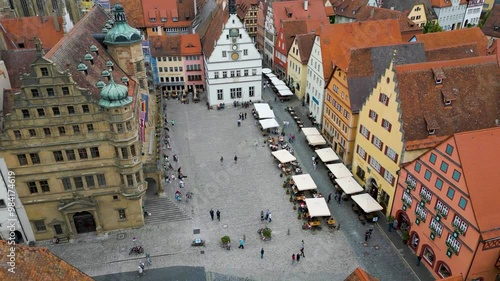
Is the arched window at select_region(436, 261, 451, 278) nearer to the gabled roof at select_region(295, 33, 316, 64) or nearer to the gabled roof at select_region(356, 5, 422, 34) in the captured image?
the gabled roof at select_region(295, 33, 316, 64)

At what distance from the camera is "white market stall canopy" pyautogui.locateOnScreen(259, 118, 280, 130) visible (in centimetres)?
5972

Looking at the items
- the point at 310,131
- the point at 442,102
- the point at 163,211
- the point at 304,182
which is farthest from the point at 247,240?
the point at 442,102

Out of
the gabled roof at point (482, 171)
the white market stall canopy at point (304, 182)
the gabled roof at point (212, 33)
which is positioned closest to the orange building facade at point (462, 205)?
the gabled roof at point (482, 171)

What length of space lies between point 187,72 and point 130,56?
22.4 meters

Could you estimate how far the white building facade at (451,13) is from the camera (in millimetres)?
102562

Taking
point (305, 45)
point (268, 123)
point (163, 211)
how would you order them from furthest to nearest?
point (305, 45) < point (268, 123) < point (163, 211)

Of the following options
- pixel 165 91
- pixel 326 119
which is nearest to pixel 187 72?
pixel 165 91

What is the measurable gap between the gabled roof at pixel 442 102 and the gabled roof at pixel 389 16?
37.2 meters

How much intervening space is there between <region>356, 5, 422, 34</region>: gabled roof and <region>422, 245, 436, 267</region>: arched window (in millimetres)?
50074

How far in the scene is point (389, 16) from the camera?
7900 centimetres

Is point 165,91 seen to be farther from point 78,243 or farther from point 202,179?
point 78,243

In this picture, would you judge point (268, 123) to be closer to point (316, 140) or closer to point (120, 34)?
point (316, 140)

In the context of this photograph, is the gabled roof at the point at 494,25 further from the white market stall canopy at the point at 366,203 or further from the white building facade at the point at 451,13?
the white market stall canopy at the point at 366,203

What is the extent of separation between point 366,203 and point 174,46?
145 ft
